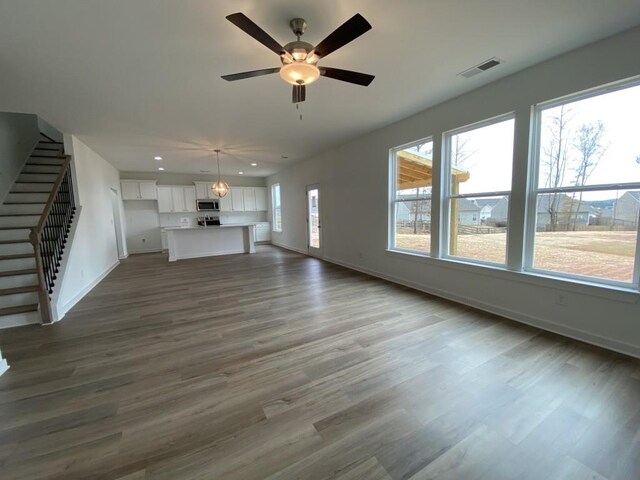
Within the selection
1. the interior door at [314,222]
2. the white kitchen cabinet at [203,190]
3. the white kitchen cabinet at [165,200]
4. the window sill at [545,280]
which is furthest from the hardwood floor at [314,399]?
the white kitchen cabinet at [203,190]

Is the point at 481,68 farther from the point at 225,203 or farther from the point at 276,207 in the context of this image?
the point at 225,203

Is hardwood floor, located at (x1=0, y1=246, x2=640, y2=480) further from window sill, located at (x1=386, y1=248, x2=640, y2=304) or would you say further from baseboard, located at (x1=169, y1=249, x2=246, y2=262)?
baseboard, located at (x1=169, y1=249, x2=246, y2=262)

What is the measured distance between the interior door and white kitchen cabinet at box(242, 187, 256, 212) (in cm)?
349

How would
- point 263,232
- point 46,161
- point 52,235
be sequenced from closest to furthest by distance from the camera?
1. point 52,235
2. point 46,161
3. point 263,232

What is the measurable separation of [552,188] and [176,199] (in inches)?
375

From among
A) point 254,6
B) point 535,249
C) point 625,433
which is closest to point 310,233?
point 535,249

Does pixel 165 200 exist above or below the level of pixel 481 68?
below

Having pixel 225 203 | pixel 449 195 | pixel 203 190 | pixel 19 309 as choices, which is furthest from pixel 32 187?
pixel 449 195

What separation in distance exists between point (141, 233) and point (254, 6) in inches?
346

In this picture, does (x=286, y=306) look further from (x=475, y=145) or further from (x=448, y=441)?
(x=475, y=145)

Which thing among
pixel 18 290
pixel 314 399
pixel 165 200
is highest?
pixel 165 200

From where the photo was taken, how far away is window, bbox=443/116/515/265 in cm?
315

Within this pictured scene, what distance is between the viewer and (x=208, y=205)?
30.5 ft

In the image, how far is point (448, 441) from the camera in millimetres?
1485
